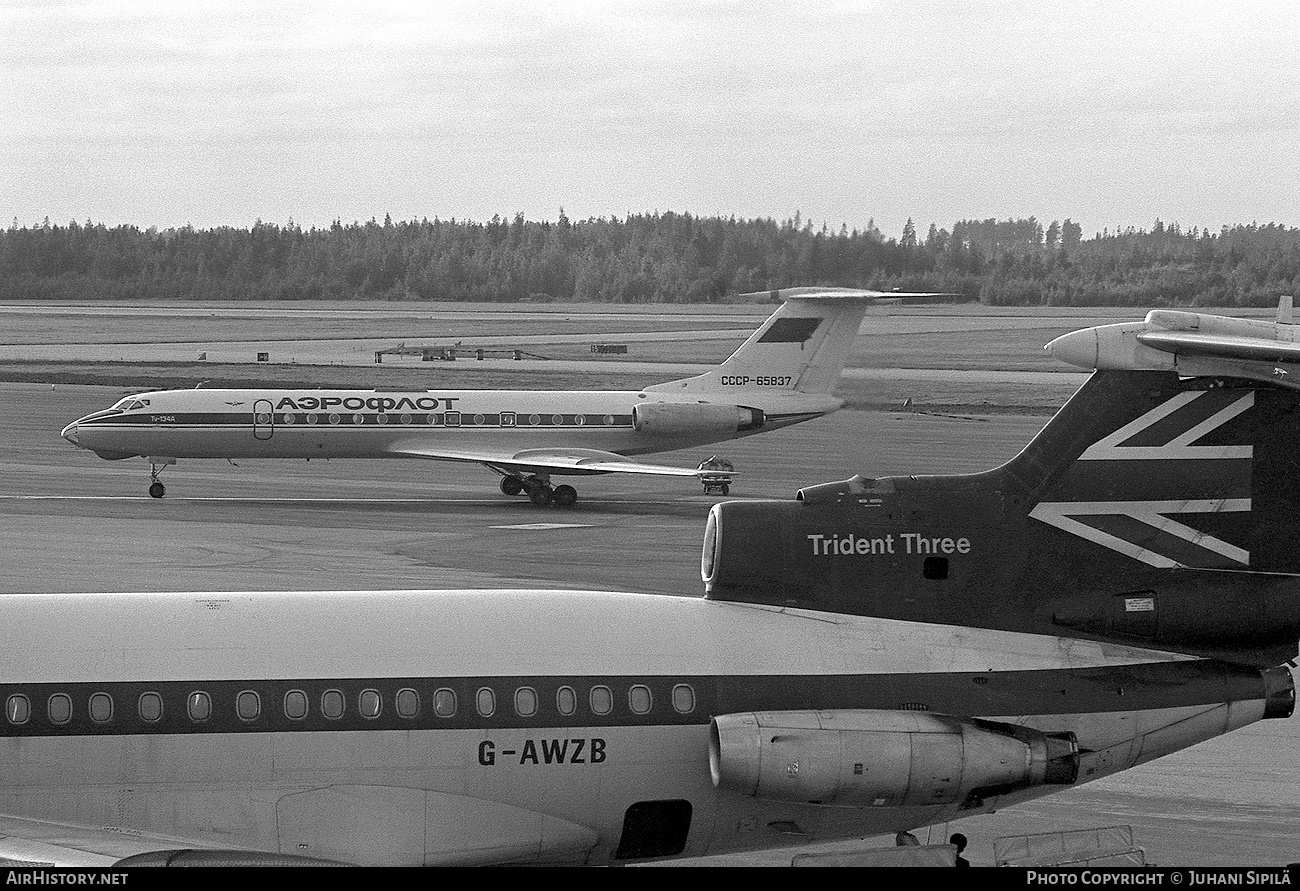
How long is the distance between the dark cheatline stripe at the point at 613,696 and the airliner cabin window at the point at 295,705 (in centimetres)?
1

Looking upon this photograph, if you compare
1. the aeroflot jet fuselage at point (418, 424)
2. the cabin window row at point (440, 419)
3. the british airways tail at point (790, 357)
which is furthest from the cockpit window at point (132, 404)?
the british airways tail at point (790, 357)

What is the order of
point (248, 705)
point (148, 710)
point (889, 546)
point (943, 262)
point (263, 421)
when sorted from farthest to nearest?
point (263, 421)
point (943, 262)
point (889, 546)
point (248, 705)
point (148, 710)

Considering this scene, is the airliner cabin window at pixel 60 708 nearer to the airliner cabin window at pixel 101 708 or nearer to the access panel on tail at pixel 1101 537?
the airliner cabin window at pixel 101 708

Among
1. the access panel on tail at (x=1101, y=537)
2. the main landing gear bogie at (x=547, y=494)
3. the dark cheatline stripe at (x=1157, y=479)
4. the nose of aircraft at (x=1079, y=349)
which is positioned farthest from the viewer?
the main landing gear bogie at (x=547, y=494)

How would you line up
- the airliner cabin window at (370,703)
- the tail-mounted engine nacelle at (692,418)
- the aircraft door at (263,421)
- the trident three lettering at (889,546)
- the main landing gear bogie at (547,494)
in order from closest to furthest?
the airliner cabin window at (370,703)
the trident three lettering at (889,546)
the main landing gear bogie at (547,494)
the aircraft door at (263,421)
the tail-mounted engine nacelle at (692,418)

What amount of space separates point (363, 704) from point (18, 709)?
215 cm

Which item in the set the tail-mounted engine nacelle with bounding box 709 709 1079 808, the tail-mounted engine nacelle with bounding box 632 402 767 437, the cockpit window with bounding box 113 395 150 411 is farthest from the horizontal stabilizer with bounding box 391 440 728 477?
the tail-mounted engine nacelle with bounding box 709 709 1079 808

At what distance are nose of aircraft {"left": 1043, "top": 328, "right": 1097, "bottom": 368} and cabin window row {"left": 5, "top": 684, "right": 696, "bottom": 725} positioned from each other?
3485 millimetres

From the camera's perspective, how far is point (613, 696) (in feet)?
34.7

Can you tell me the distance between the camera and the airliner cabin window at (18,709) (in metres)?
9.88

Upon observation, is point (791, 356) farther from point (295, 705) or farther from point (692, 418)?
point (295, 705)

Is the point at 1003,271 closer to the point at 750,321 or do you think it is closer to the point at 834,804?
the point at 834,804

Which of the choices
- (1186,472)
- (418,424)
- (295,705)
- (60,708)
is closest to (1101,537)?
(1186,472)

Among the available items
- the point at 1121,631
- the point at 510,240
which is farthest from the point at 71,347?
the point at 1121,631
